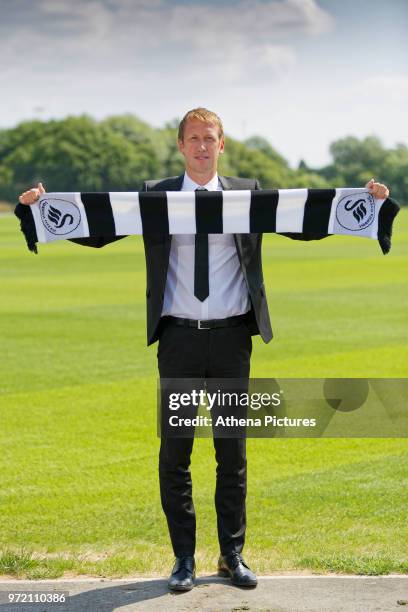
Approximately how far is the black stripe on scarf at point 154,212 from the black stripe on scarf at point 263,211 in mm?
403

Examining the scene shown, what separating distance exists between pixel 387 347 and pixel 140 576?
901cm

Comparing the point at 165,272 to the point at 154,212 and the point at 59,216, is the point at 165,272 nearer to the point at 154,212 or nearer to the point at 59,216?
the point at 154,212

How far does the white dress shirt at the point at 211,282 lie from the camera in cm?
449

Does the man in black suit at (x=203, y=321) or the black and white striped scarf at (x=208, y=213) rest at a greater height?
the black and white striped scarf at (x=208, y=213)

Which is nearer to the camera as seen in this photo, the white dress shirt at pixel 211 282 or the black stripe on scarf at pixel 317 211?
the white dress shirt at pixel 211 282

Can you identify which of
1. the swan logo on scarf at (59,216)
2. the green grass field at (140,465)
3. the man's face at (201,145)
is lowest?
the green grass field at (140,465)

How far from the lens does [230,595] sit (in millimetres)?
4250

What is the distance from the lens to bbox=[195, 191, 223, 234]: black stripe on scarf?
14.9 ft

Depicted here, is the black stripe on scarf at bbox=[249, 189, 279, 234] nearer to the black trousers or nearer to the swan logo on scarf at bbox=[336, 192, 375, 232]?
the swan logo on scarf at bbox=[336, 192, 375, 232]

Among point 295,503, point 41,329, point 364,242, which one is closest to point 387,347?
point 41,329

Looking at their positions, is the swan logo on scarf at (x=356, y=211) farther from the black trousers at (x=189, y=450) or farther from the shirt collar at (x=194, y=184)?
the black trousers at (x=189, y=450)

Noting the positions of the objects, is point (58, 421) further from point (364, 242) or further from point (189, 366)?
point (364, 242)

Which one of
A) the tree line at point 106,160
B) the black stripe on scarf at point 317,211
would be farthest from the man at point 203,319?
the tree line at point 106,160

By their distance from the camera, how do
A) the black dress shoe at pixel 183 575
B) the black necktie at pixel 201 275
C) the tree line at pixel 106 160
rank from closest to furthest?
1. the black dress shoe at pixel 183 575
2. the black necktie at pixel 201 275
3. the tree line at pixel 106 160
